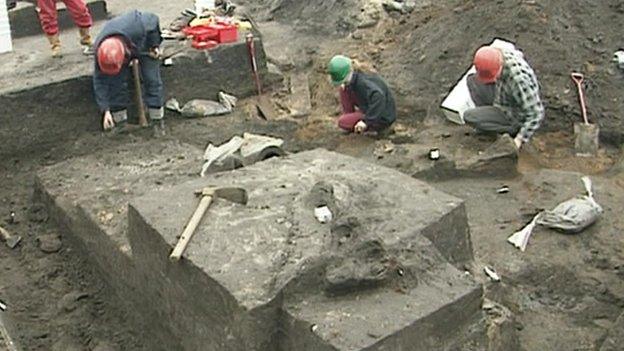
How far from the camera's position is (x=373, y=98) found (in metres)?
7.74

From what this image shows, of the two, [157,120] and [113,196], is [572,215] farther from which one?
[157,120]

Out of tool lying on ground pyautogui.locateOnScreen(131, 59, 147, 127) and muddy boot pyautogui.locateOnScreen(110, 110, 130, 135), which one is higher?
tool lying on ground pyautogui.locateOnScreen(131, 59, 147, 127)

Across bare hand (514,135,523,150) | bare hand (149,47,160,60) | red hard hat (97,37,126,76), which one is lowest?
bare hand (514,135,523,150)

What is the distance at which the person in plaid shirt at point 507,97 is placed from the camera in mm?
7336

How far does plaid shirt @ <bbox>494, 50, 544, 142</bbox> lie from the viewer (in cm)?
736

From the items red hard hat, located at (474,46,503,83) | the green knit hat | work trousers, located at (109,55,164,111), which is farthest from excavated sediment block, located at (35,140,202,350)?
red hard hat, located at (474,46,503,83)

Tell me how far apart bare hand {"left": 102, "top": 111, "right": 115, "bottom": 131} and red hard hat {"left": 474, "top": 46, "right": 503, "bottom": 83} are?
328cm

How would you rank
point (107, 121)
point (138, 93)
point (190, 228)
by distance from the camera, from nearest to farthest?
point (190, 228) < point (107, 121) < point (138, 93)

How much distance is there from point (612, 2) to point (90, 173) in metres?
6.11

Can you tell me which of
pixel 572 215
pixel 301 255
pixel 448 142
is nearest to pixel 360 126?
pixel 448 142

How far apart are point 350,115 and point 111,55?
223cm

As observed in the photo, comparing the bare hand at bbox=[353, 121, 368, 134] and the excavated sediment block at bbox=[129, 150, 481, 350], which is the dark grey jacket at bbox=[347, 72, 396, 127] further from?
the excavated sediment block at bbox=[129, 150, 481, 350]

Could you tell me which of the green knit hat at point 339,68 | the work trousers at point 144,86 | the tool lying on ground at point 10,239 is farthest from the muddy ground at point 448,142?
the green knit hat at point 339,68

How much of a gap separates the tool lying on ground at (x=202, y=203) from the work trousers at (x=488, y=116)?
3505 mm
